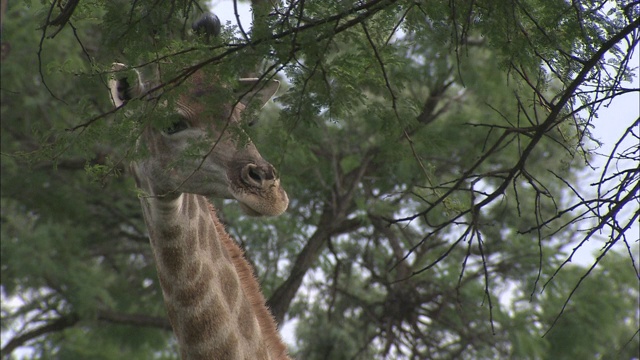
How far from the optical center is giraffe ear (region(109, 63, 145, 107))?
444cm

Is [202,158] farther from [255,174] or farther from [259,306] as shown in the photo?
[259,306]

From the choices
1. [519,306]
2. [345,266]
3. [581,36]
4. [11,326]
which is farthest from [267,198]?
[11,326]

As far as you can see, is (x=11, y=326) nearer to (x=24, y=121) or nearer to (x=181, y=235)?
(x=24, y=121)

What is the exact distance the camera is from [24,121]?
42.5ft

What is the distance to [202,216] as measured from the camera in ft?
17.6

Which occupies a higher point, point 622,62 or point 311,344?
point 311,344

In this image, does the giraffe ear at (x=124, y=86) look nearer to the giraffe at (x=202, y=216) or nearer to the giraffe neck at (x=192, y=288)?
the giraffe at (x=202, y=216)

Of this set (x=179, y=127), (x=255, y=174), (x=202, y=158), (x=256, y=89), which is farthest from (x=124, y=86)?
(x=255, y=174)

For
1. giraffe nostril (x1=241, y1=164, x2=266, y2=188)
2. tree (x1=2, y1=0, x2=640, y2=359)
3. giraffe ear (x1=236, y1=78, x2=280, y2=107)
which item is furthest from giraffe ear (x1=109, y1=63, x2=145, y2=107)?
tree (x1=2, y1=0, x2=640, y2=359)

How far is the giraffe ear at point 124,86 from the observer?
4441mm

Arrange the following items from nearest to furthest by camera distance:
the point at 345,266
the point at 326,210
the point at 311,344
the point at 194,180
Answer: the point at 194,180 < the point at 326,210 < the point at 345,266 < the point at 311,344

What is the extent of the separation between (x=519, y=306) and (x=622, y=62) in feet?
30.4

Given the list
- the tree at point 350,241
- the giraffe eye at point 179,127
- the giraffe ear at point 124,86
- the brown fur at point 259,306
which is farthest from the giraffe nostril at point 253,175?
the tree at point 350,241

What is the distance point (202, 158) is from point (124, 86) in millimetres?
527
